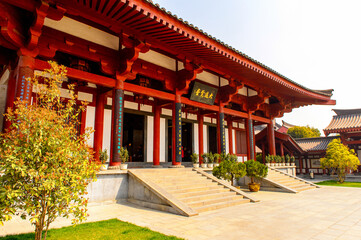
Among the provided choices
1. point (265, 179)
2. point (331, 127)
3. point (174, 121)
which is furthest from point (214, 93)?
point (331, 127)

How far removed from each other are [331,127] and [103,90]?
1963cm

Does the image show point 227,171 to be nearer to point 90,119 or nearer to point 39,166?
point 90,119

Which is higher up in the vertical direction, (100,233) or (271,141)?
(271,141)

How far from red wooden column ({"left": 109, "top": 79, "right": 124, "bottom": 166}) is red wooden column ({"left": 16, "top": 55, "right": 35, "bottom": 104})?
98.0 inches

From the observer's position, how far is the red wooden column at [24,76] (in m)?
6.12

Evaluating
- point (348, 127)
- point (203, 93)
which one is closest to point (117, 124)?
point (203, 93)

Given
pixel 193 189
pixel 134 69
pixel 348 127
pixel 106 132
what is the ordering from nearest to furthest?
1. pixel 193 189
2. pixel 134 69
3. pixel 106 132
4. pixel 348 127

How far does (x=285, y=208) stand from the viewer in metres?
6.75

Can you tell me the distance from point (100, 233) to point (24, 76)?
4.48 metres

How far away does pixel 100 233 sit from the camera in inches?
172

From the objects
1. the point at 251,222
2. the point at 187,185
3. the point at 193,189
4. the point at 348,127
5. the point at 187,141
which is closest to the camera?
the point at 251,222

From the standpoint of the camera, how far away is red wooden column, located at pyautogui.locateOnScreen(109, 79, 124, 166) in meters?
7.86

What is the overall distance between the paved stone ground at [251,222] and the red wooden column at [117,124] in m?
1.55

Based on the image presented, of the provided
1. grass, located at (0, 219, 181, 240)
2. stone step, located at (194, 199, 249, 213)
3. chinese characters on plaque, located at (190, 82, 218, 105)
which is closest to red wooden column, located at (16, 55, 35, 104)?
grass, located at (0, 219, 181, 240)
